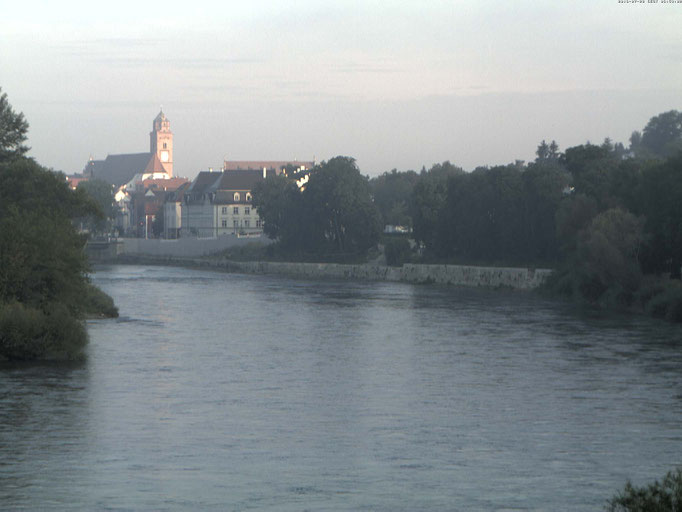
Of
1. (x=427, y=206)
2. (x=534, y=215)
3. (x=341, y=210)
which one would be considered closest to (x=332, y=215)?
(x=341, y=210)

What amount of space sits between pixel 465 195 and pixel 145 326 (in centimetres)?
4917

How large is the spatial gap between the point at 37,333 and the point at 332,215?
3288 inches

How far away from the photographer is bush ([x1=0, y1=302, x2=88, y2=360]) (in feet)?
116

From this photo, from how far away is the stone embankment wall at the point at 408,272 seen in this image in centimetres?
8306

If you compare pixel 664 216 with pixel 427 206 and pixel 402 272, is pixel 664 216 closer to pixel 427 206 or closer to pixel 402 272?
pixel 402 272

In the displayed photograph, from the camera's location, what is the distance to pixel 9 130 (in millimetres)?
60719

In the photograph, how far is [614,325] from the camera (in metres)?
52.5

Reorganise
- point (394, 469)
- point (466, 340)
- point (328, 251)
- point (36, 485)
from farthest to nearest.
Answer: point (328, 251) → point (466, 340) → point (394, 469) → point (36, 485)

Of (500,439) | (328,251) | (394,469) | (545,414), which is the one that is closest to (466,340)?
(545,414)

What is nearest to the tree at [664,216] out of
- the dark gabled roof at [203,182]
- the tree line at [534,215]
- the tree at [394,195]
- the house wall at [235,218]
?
the tree line at [534,215]

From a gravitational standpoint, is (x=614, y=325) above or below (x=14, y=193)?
below

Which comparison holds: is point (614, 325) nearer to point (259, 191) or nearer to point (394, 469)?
point (394, 469)

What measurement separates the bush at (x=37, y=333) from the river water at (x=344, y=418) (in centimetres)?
120

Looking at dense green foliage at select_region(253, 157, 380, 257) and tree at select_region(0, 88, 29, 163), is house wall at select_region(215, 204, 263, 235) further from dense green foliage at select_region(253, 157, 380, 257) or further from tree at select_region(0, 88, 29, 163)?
tree at select_region(0, 88, 29, 163)
